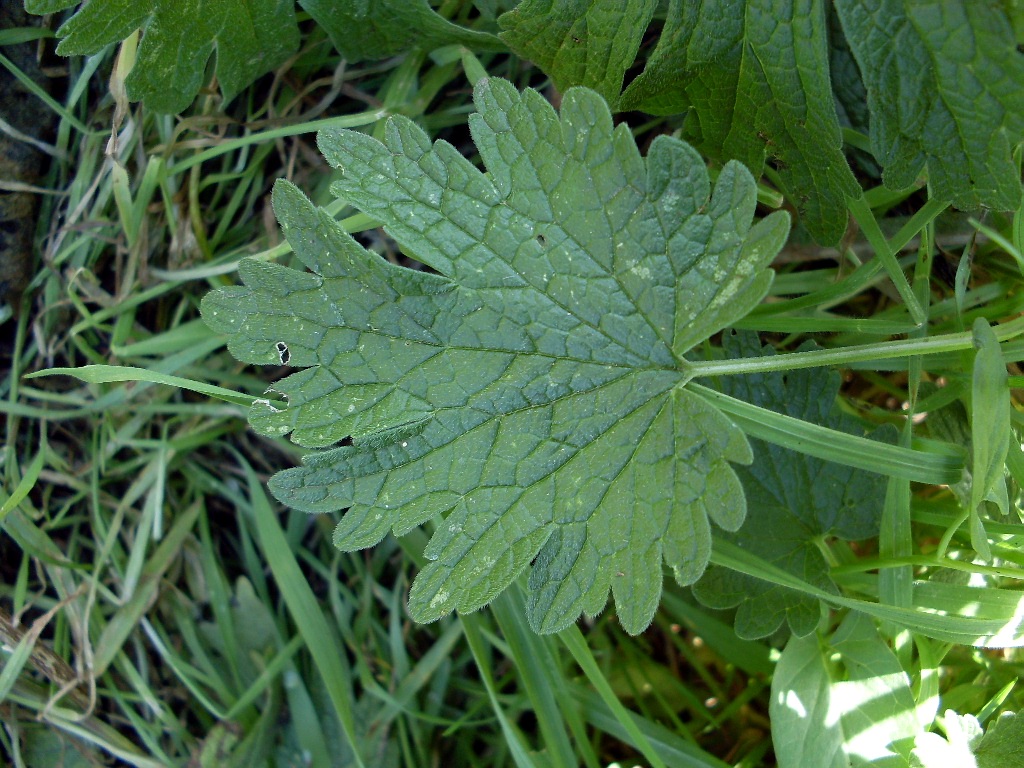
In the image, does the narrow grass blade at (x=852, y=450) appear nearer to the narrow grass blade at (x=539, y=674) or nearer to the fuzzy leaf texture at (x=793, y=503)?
the fuzzy leaf texture at (x=793, y=503)

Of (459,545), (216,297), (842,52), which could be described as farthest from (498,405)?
(842,52)

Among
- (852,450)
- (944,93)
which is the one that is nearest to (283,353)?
(852,450)

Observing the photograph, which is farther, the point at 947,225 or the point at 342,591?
the point at 342,591

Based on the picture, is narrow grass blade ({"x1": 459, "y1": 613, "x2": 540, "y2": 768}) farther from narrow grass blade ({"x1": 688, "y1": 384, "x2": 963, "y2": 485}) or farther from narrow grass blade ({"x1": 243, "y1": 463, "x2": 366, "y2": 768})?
narrow grass blade ({"x1": 688, "y1": 384, "x2": 963, "y2": 485})

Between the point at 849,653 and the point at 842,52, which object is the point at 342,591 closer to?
the point at 849,653

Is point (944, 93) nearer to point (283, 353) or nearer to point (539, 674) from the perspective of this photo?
point (283, 353)

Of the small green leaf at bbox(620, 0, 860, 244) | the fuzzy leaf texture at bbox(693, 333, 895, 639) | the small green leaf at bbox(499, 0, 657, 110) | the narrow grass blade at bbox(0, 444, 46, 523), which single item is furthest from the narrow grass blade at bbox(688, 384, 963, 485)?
the narrow grass blade at bbox(0, 444, 46, 523)

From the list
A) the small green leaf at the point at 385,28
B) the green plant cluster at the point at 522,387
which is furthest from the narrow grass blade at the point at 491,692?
the small green leaf at the point at 385,28
